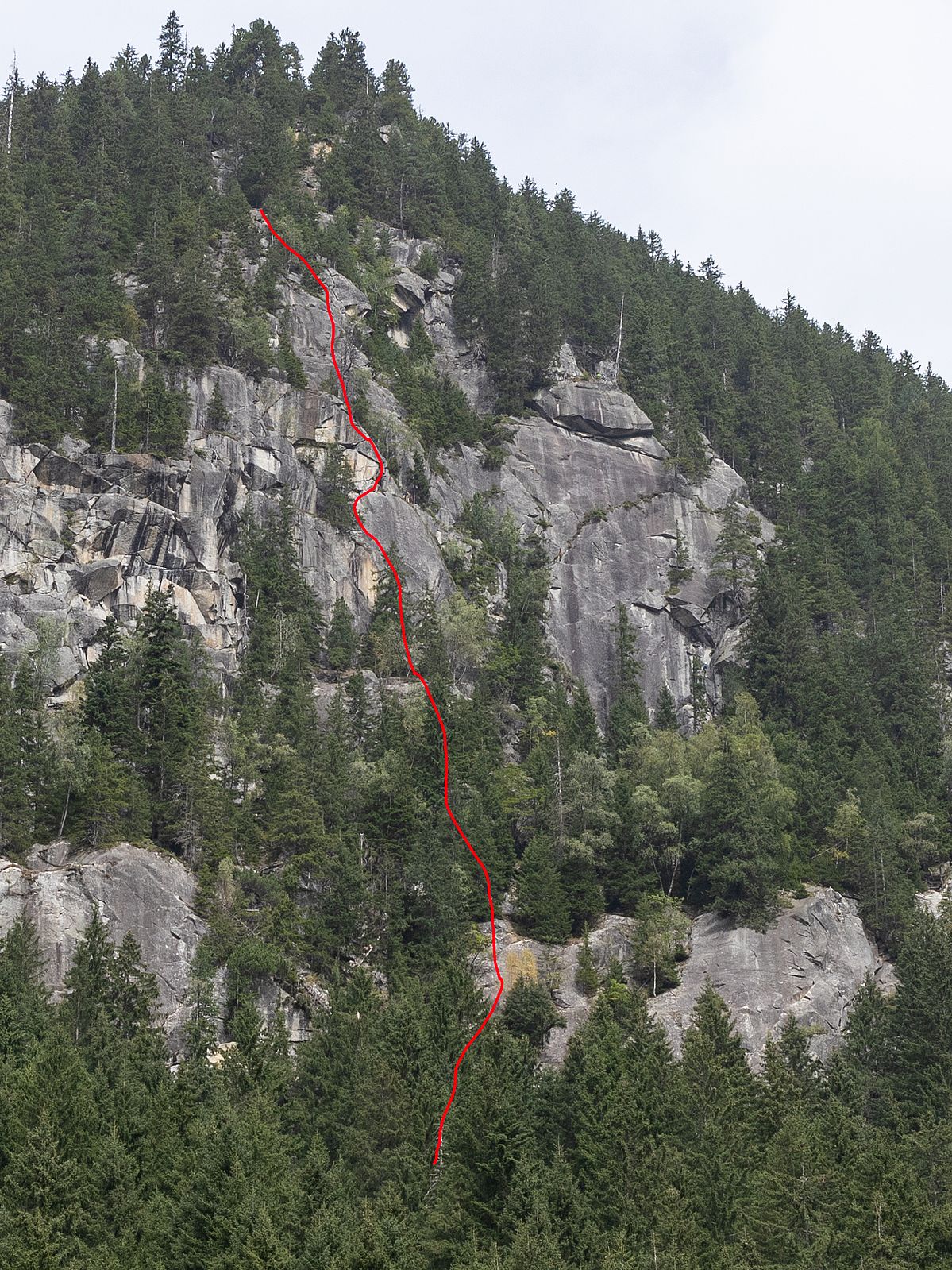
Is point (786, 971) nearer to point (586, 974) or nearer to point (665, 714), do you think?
point (586, 974)

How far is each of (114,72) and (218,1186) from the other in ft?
395

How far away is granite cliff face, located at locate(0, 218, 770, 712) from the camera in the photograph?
8612cm

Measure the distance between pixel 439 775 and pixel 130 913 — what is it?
2054cm

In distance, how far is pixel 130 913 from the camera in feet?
228

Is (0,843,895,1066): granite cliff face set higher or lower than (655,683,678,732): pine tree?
lower

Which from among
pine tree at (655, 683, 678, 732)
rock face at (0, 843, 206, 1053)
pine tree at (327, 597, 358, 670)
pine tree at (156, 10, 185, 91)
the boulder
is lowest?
rock face at (0, 843, 206, 1053)

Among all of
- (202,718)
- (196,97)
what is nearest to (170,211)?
(196,97)

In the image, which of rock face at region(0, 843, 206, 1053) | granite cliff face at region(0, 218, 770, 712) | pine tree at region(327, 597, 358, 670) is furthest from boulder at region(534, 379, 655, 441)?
rock face at region(0, 843, 206, 1053)

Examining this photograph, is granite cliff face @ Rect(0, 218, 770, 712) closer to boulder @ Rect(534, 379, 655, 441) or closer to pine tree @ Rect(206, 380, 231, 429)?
boulder @ Rect(534, 379, 655, 441)

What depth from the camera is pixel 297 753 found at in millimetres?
80250

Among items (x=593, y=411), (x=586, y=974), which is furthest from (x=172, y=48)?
(x=586, y=974)

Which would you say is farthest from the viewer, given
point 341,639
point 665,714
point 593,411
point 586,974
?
point 593,411

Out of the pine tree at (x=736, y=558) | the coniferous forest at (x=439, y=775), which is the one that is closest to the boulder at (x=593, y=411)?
the coniferous forest at (x=439, y=775)

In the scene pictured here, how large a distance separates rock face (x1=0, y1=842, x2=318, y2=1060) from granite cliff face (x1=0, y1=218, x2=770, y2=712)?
12.6 metres
